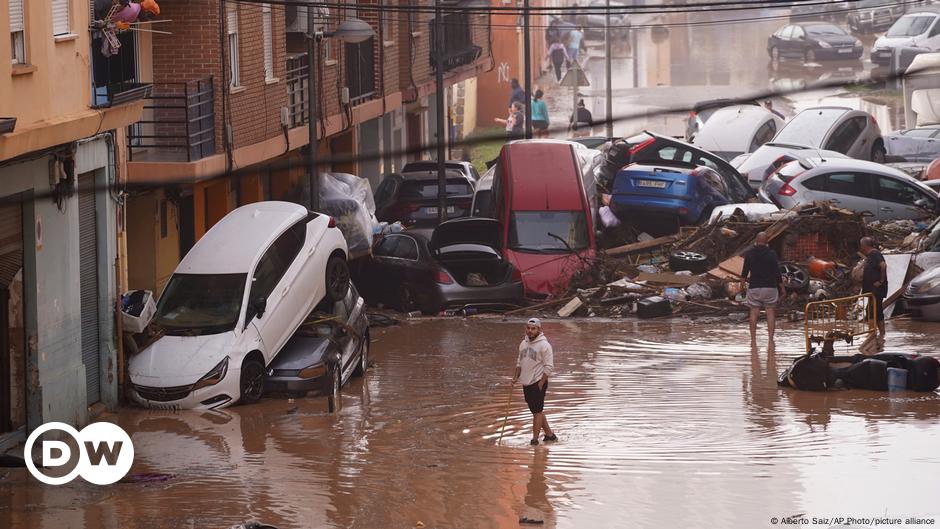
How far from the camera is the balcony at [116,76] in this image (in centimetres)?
1766

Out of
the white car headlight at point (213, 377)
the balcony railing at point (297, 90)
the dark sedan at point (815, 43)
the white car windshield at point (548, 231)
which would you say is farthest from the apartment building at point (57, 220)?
the dark sedan at point (815, 43)

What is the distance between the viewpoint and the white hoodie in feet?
51.4

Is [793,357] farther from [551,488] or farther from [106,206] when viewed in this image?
[106,206]

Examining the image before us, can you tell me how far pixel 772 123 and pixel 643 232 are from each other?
35.8ft

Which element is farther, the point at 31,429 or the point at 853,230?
the point at 853,230

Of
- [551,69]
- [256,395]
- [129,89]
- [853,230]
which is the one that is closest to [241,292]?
[256,395]

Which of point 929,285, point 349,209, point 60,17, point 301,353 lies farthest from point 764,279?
point 60,17

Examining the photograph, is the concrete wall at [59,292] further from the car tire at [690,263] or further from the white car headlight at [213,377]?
the car tire at [690,263]

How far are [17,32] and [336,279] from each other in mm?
5891

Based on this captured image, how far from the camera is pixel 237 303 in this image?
723 inches

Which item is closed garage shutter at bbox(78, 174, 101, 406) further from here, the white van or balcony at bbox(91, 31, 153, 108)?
the white van

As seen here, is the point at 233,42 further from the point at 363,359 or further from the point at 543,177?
the point at 363,359

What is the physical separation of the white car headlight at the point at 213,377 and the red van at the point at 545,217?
8.51m

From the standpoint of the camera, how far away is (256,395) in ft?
59.7
